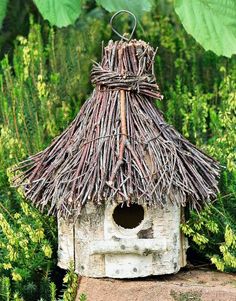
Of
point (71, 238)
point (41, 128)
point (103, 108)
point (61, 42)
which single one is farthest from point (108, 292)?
point (61, 42)

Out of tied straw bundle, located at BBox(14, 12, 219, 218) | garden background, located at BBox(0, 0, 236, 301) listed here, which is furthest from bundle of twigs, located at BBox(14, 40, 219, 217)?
garden background, located at BBox(0, 0, 236, 301)

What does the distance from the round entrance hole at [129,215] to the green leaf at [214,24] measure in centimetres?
83

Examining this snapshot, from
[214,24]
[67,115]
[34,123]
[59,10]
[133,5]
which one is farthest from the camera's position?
[67,115]

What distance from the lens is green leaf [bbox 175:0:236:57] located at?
3078mm

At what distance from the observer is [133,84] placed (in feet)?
10.7

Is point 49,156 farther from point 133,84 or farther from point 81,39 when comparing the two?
point 81,39

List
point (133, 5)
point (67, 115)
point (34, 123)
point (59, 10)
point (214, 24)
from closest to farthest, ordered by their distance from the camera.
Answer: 1. point (59, 10)
2. point (214, 24)
3. point (133, 5)
4. point (34, 123)
5. point (67, 115)

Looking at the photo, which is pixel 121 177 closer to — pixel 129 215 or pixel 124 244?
pixel 124 244

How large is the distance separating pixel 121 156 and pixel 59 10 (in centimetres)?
61

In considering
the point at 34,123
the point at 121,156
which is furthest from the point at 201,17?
the point at 34,123

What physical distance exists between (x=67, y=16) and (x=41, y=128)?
951 mm

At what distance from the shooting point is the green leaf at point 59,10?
2998 millimetres

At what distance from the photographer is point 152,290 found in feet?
10.4

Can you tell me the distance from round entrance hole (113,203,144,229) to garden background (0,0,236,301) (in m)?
0.24
